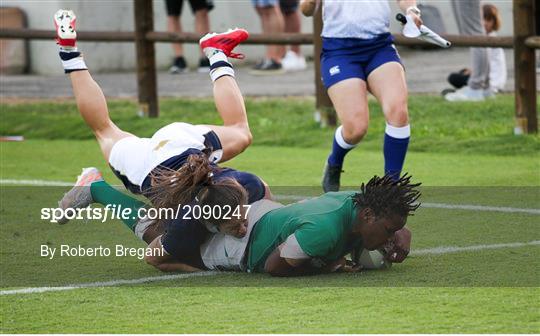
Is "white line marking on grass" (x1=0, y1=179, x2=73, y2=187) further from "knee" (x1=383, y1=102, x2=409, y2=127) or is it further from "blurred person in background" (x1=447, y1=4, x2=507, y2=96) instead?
"blurred person in background" (x1=447, y1=4, x2=507, y2=96)

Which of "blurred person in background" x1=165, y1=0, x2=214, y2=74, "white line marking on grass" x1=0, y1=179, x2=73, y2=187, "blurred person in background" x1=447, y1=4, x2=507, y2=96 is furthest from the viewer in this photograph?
"blurred person in background" x1=165, y1=0, x2=214, y2=74

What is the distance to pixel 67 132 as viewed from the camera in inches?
553

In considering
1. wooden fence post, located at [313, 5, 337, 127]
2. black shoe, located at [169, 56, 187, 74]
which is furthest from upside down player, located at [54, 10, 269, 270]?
black shoe, located at [169, 56, 187, 74]

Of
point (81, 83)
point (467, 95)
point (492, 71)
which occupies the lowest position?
point (467, 95)

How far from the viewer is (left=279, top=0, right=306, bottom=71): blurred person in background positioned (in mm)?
17375

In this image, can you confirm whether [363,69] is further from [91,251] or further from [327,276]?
[327,276]

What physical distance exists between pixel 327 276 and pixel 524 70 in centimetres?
586

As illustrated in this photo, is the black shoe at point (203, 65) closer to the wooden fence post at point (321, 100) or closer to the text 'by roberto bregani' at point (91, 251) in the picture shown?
the wooden fence post at point (321, 100)

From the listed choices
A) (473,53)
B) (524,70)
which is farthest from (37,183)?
(473,53)

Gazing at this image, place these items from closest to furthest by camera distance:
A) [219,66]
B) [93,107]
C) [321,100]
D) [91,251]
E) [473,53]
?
[91,251]
[219,66]
[93,107]
[321,100]
[473,53]

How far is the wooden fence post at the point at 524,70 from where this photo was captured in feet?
39.0

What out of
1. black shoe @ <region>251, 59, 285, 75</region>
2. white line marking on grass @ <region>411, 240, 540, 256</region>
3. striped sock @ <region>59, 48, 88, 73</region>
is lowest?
black shoe @ <region>251, 59, 285, 75</region>

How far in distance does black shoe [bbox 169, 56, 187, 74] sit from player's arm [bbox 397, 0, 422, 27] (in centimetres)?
1013

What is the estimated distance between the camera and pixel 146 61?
14477 mm
